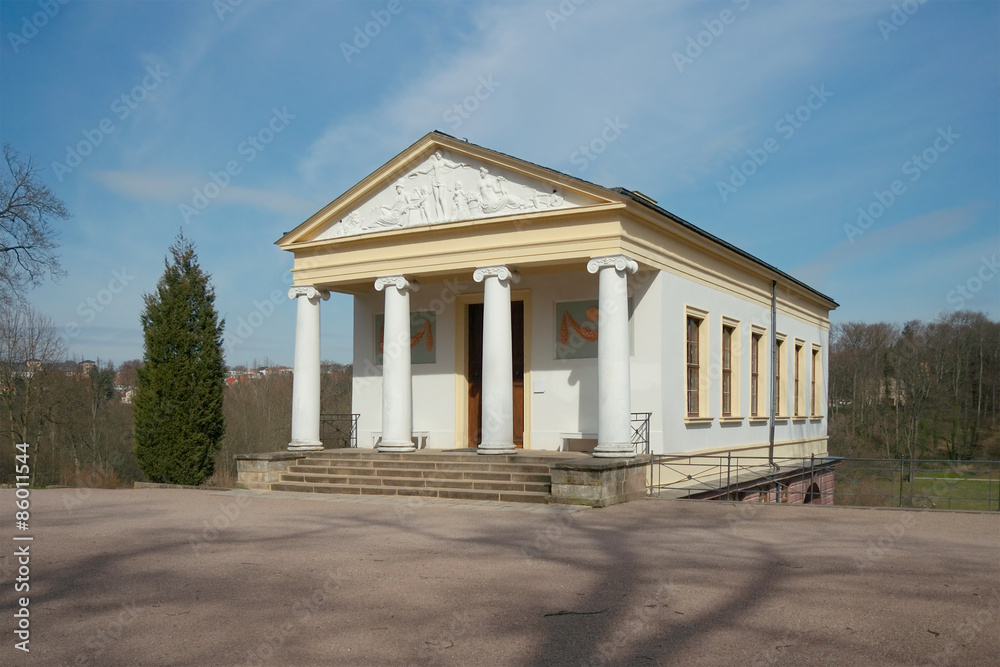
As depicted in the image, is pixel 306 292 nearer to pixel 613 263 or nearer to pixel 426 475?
pixel 426 475

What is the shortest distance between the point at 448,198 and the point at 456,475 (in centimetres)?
554

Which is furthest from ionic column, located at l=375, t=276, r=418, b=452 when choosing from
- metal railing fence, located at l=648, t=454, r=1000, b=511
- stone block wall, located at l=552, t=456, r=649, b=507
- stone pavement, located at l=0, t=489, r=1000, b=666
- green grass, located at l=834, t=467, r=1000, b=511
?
green grass, located at l=834, t=467, r=1000, b=511

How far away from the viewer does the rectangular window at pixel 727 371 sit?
66.6 ft

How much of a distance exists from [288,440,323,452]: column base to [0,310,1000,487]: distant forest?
531 inches

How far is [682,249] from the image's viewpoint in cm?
1783

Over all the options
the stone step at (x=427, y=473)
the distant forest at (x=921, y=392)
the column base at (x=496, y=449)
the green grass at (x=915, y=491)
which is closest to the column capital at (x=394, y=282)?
the stone step at (x=427, y=473)

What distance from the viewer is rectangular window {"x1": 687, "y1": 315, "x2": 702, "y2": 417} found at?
60.8 feet

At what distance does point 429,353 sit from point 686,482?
6.52 meters

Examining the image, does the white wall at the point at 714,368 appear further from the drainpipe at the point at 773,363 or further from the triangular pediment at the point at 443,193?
the triangular pediment at the point at 443,193

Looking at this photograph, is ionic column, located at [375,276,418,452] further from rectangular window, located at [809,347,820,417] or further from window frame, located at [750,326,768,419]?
rectangular window, located at [809,347,820,417]

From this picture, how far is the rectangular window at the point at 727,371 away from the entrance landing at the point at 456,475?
5.14 meters

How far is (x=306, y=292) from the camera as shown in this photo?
18.7 m

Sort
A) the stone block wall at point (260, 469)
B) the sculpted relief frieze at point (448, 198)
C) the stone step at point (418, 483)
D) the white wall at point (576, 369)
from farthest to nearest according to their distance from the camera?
the stone block wall at point (260, 469)
the white wall at point (576, 369)
the sculpted relief frieze at point (448, 198)
the stone step at point (418, 483)

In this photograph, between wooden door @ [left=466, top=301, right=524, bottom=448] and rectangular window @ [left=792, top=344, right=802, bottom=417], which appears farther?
rectangular window @ [left=792, top=344, right=802, bottom=417]
